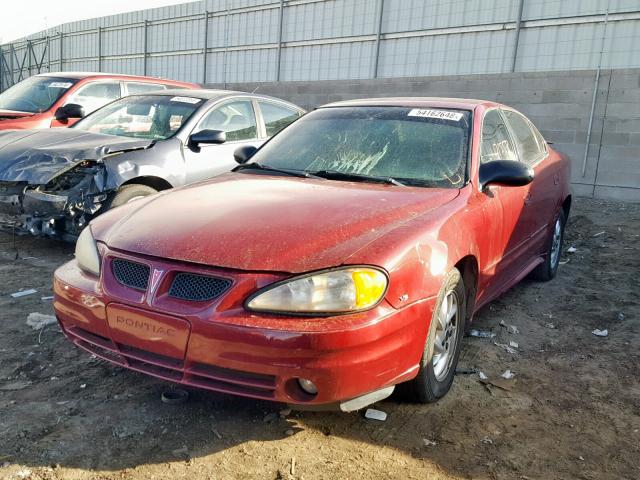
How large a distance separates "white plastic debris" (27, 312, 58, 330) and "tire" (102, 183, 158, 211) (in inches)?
53.8

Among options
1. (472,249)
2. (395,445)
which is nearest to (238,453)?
(395,445)

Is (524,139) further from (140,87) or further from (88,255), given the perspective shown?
(140,87)

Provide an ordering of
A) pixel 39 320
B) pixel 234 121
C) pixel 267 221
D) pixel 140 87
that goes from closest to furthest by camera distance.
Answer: pixel 267 221
pixel 39 320
pixel 234 121
pixel 140 87

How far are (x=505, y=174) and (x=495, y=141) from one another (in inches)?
24.5

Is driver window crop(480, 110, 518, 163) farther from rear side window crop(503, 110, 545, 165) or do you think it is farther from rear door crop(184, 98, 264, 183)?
rear door crop(184, 98, 264, 183)

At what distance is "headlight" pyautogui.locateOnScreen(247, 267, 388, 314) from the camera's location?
7.41ft

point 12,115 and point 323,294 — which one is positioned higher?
point 12,115

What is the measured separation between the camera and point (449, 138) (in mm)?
3566

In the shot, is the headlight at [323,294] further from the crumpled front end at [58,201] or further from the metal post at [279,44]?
the metal post at [279,44]

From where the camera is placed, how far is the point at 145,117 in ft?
19.4

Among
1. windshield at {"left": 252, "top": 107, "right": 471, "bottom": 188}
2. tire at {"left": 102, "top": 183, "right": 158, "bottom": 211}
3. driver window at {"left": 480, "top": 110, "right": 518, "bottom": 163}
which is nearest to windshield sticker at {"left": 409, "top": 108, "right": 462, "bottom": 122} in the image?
windshield at {"left": 252, "top": 107, "right": 471, "bottom": 188}

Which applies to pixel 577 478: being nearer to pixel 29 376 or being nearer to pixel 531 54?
pixel 29 376

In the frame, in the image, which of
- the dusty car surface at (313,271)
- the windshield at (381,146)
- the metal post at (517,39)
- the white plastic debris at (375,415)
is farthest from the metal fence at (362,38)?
the white plastic debris at (375,415)

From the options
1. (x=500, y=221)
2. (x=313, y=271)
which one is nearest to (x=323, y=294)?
(x=313, y=271)
